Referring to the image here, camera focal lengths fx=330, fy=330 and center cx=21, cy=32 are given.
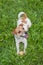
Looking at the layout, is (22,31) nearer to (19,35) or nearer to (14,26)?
(19,35)

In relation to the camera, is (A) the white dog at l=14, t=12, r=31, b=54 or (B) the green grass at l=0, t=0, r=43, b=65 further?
(B) the green grass at l=0, t=0, r=43, b=65

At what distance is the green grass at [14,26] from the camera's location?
18.0 feet

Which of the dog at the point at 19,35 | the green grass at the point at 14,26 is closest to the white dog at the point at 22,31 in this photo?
the dog at the point at 19,35

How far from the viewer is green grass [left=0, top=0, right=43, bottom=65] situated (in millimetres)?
5496

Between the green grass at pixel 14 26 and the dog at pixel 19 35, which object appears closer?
the dog at pixel 19 35

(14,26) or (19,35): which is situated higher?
(14,26)

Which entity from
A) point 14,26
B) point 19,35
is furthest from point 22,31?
point 14,26

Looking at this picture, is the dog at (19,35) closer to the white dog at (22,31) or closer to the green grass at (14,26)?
the white dog at (22,31)

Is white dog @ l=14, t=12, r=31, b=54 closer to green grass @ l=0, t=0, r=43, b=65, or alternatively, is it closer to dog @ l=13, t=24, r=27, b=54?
dog @ l=13, t=24, r=27, b=54

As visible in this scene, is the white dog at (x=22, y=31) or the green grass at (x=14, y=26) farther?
the green grass at (x=14, y=26)

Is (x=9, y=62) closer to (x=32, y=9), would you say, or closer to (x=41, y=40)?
(x=41, y=40)

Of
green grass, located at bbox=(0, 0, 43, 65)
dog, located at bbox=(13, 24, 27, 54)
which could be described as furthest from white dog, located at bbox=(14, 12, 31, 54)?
green grass, located at bbox=(0, 0, 43, 65)

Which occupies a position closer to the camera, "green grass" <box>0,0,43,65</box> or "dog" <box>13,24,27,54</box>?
"dog" <box>13,24,27,54</box>

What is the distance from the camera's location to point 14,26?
609 centimetres
